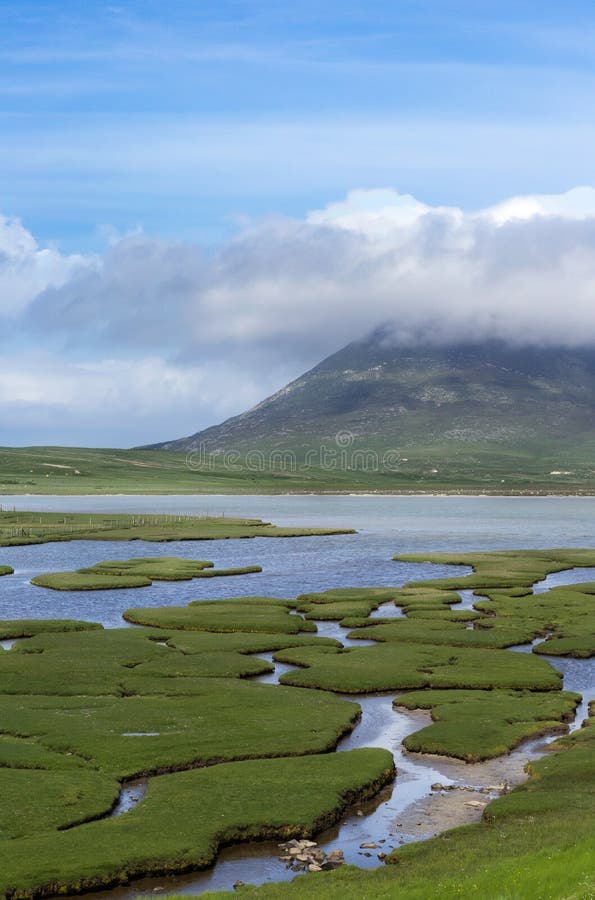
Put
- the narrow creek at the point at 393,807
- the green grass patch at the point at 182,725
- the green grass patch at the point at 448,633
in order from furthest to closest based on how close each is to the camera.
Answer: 1. the green grass patch at the point at 448,633
2. the green grass patch at the point at 182,725
3. the narrow creek at the point at 393,807

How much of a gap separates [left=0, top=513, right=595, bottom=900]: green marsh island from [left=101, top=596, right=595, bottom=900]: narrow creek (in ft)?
0.48

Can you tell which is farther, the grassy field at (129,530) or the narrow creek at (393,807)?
the grassy field at (129,530)

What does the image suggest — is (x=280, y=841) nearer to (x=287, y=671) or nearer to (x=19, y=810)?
(x=19, y=810)

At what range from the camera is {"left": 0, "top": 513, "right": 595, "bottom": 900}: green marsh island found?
31.6 meters

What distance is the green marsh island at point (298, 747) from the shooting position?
3161 centimetres

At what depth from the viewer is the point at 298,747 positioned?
Result: 4528 cm

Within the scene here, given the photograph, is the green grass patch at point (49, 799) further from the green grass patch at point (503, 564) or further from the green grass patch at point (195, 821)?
the green grass patch at point (503, 564)

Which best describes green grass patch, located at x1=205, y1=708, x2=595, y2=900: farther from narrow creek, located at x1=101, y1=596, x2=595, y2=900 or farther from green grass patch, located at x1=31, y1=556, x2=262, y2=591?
green grass patch, located at x1=31, y1=556, x2=262, y2=591

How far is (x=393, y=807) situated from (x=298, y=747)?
732 centimetres

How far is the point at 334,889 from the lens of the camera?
29547 mm

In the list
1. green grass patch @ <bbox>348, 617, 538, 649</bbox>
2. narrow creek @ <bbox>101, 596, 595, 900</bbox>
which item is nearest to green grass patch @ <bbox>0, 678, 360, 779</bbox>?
narrow creek @ <bbox>101, 596, 595, 900</bbox>

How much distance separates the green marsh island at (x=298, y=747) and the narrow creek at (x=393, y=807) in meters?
0.15

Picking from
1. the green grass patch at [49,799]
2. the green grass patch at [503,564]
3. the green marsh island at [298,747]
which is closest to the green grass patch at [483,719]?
the green marsh island at [298,747]

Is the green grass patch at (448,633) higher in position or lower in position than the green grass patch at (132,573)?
lower
